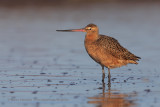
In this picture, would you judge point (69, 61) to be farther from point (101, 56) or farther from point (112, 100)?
point (112, 100)

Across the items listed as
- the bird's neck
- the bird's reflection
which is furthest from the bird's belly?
the bird's reflection

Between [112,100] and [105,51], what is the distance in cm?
229

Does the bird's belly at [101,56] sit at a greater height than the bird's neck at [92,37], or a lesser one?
lesser

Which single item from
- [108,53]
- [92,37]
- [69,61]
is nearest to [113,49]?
[108,53]

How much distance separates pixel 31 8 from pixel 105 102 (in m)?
16.7

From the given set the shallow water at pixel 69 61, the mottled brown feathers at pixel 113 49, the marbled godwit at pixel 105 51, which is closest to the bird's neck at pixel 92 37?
the marbled godwit at pixel 105 51

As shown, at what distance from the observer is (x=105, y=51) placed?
10.4m

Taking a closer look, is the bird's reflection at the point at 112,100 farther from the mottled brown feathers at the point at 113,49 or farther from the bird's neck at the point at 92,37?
the bird's neck at the point at 92,37

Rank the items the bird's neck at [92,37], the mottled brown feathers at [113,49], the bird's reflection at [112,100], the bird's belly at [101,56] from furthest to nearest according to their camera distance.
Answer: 1. the bird's neck at [92,37]
2. the mottled brown feathers at [113,49]
3. the bird's belly at [101,56]
4. the bird's reflection at [112,100]

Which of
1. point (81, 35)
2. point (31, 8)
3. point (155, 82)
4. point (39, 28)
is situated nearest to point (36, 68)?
point (155, 82)

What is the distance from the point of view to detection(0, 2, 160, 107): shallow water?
8.41 metres

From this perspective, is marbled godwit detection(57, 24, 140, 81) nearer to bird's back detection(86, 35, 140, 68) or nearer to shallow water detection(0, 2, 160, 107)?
bird's back detection(86, 35, 140, 68)

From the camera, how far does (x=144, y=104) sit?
7.88 meters

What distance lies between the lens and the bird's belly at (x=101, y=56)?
34.0ft
